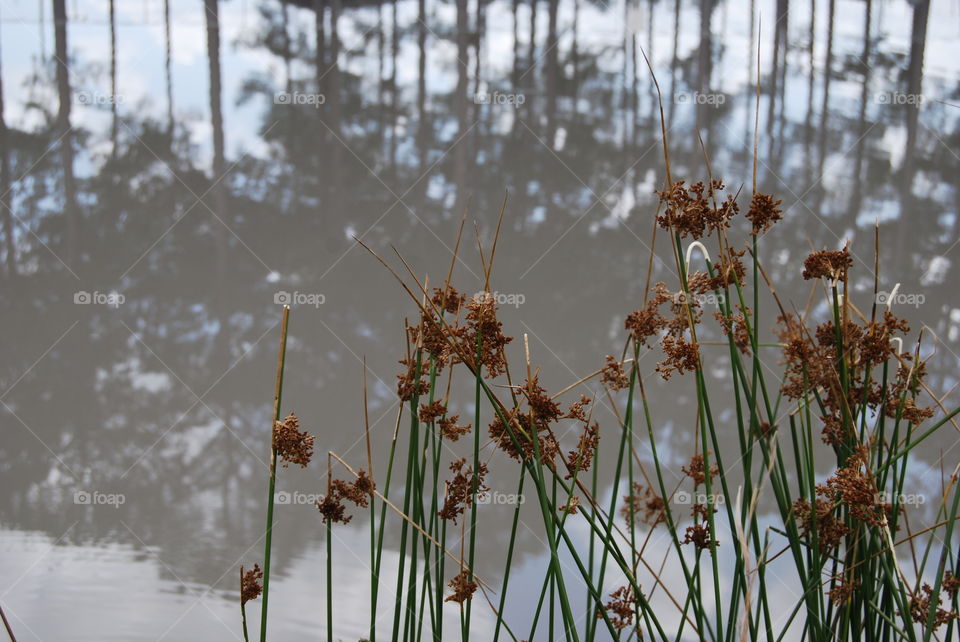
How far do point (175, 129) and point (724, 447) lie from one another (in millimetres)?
1985

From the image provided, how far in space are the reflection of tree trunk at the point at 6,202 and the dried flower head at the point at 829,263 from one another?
250 cm

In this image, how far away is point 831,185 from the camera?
3141mm

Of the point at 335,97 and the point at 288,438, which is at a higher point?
the point at 335,97

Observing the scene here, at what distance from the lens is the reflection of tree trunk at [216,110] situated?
296 cm

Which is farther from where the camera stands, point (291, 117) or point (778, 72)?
point (778, 72)

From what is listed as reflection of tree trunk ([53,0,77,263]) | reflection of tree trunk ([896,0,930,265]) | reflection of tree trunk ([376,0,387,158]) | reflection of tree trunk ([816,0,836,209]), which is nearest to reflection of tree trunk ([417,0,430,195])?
reflection of tree trunk ([376,0,387,158])

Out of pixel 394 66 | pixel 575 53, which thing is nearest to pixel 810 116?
pixel 575 53

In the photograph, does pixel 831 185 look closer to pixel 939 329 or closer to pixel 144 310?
pixel 939 329

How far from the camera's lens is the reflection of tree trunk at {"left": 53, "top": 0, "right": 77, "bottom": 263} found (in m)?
2.89

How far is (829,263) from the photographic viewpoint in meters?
0.74

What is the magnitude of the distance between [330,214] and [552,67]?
3.31ft

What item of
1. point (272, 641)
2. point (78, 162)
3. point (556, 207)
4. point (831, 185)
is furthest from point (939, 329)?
point (78, 162)

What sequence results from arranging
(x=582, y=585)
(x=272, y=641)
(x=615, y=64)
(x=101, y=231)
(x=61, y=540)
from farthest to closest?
(x=615, y=64) → (x=101, y=231) → (x=61, y=540) → (x=582, y=585) → (x=272, y=641)

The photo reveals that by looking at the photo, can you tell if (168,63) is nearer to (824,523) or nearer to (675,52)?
(675,52)
